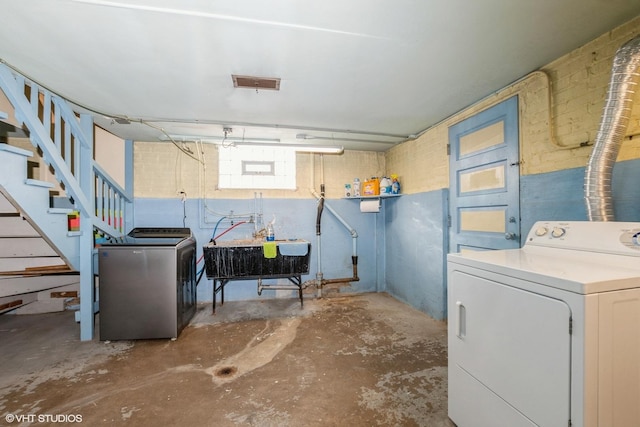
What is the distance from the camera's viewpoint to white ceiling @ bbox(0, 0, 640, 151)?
1.45 metres

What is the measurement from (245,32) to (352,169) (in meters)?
3.08

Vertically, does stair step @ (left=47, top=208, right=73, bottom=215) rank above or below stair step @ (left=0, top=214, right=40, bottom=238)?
above

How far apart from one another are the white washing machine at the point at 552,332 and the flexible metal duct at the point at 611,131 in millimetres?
176

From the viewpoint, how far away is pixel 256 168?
4.19 metres

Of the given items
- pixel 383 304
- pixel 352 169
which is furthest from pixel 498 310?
pixel 352 169

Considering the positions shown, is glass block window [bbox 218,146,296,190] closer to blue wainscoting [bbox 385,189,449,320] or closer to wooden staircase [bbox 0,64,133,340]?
wooden staircase [bbox 0,64,133,340]

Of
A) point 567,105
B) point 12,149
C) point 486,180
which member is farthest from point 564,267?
point 12,149

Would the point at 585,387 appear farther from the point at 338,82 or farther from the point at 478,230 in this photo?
the point at 338,82

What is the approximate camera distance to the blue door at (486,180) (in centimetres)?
228

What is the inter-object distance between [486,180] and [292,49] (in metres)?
2.17

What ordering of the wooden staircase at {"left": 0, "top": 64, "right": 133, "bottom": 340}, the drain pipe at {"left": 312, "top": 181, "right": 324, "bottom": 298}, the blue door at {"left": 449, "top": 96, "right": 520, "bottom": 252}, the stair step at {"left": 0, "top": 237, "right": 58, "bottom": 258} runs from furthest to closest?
the drain pipe at {"left": 312, "top": 181, "right": 324, "bottom": 298}, the stair step at {"left": 0, "top": 237, "right": 58, "bottom": 258}, the blue door at {"left": 449, "top": 96, "right": 520, "bottom": 252}, the wooden staircase at {"left": 0, "top": 64, "right": 133, "bottom": 340}

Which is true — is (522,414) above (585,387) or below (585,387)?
below

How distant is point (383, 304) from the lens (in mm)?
3852

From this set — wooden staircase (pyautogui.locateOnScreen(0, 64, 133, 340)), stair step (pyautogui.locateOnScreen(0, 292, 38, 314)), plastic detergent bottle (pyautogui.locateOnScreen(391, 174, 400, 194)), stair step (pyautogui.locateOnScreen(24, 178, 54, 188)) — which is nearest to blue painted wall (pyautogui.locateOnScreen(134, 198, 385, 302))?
wooden staircase (pyautogui.locateOnScreen(0, 64, 133, 340))
